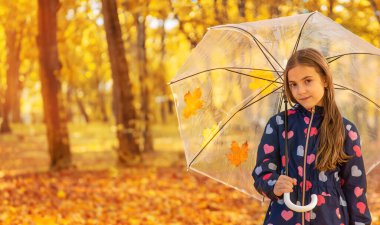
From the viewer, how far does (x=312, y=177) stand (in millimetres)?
2889

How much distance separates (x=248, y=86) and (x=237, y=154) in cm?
48

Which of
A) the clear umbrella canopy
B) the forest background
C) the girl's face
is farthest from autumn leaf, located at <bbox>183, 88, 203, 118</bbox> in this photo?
the forest background

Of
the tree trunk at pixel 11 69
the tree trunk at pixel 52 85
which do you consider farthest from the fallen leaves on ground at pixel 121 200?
the tree trunk at pixel 11 69

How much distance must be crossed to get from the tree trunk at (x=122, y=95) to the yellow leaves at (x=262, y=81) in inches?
336

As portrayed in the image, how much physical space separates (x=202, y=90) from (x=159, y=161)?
1124cm

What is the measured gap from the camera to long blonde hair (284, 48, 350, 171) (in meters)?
2.85

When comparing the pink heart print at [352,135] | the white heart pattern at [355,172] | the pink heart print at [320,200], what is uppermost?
the pink heart print at [352,135]

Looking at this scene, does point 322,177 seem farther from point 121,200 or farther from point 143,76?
point 143,76

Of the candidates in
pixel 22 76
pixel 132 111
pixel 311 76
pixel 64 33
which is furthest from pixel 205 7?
pixel 22 76

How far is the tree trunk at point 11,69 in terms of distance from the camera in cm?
2466

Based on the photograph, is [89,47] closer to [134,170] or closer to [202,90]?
[134,170]

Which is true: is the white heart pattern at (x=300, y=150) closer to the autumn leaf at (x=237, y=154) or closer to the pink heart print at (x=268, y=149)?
the pink heart print at (x=268, y=149)

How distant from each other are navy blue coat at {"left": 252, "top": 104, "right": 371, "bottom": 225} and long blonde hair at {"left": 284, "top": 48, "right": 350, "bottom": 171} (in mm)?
40

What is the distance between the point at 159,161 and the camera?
49.6ft
